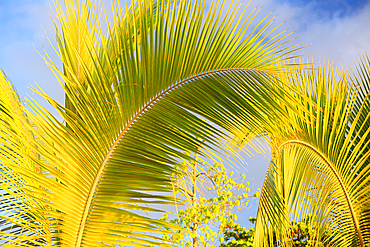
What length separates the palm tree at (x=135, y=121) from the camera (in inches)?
65.9

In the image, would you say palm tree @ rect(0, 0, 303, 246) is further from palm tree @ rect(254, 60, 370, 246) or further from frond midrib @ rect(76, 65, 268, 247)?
palm tree @ rect(254, 60, 370, 246)

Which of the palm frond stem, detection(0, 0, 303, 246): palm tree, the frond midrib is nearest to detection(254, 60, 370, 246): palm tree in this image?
the palm frond stem

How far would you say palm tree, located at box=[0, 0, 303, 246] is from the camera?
1.67 meters

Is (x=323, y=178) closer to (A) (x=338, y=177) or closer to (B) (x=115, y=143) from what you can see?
(A) (x=338, y=177)

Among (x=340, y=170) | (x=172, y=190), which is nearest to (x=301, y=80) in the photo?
(x=340, y=170)

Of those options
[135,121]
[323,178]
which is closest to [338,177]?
[323,178]

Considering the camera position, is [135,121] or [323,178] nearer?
[135,121]

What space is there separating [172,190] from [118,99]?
2.31ft

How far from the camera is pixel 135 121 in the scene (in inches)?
72.7

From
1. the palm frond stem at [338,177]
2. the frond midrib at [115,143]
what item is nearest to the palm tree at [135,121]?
the frond midrib at [115,143]

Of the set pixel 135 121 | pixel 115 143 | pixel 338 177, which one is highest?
pixel 338 177

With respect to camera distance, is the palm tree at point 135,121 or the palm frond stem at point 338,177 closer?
the palm tree at point 135,121

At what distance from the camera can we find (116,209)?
1714 mm

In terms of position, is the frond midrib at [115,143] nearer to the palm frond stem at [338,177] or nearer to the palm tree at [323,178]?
the palm tree at [323,178]
